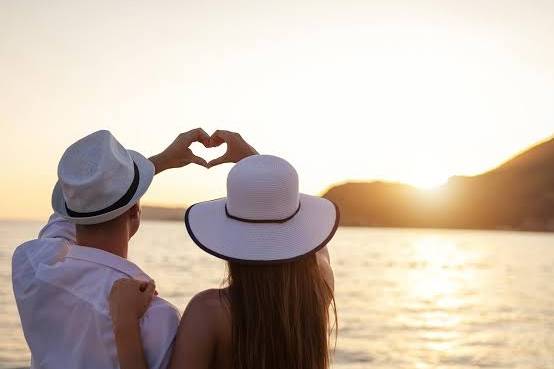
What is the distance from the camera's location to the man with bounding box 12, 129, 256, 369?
2273 millimetres

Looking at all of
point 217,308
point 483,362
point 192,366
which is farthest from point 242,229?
point 483,362

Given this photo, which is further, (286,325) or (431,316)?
(431,316)

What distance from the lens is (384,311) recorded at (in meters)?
21.4

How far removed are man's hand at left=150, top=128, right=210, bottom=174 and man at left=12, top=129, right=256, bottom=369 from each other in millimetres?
334

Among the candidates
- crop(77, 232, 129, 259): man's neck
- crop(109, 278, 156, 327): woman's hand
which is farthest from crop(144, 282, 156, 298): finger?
crop(77, 232, 129, 259): man's neck

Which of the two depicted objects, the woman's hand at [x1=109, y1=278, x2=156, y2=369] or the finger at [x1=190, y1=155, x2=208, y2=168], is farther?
the finger at [x1=190, y1=155, x2=208, y2=168]

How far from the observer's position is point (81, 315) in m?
2.29

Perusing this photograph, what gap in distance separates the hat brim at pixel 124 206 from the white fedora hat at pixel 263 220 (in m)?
0.16

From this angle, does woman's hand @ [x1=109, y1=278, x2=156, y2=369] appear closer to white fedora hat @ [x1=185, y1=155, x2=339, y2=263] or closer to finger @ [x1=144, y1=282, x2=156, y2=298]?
finger @ [x1=144, y1=282, x2=156, y2=298]

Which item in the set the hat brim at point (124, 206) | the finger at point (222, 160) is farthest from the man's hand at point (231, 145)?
the hat brim at point (124, 206)

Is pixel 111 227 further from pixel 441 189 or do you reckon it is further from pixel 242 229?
pixel 441 189

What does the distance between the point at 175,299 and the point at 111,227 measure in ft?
65.0

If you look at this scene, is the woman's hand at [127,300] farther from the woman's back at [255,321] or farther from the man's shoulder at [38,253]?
the man's shoulder at [38,253]

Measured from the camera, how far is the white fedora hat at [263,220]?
7.19 ft
